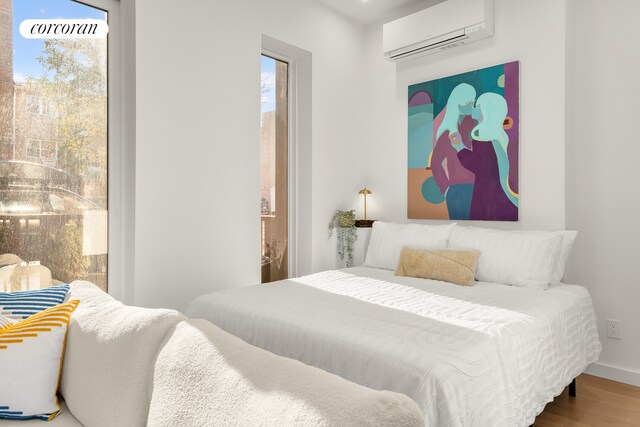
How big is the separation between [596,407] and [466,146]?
76.4 inches

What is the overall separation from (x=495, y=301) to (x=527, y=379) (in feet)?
1.65

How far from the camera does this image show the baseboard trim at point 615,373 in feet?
8.68

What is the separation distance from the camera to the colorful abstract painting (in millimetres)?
3066

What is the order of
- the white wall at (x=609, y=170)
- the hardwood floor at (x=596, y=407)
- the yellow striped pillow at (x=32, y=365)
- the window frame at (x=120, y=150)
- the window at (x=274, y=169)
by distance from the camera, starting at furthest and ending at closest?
the window at (x=274, y=169)
the white wall at (x=609, y=170)
the window frame at (x=120, y=150)
the hardwood floor at (x=596, y=407)
the yellow striped pillow at (x=32, y=365)

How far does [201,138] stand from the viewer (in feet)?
9.33

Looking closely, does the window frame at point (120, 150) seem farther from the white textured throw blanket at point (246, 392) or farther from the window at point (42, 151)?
the white textured throw blanket at point (246, 392)

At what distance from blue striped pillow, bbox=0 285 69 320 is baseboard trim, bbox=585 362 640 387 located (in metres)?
3.22

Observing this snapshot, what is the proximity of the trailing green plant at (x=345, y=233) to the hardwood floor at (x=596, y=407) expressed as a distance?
188 cm

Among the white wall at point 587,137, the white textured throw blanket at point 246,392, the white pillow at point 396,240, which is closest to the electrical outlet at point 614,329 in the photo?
the white wall at point 587,137

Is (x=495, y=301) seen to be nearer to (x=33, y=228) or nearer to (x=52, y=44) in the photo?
(x=33, y=228)

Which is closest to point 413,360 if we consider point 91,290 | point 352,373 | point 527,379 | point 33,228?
point 352,373

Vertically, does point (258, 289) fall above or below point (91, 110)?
below

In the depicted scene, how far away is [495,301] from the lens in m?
2.16

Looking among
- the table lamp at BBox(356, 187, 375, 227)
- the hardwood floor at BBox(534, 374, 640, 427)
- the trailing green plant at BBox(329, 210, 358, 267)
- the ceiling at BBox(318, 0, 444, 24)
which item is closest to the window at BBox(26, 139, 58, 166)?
the trailing green plant at BBox(329, 210, 358, 267)
